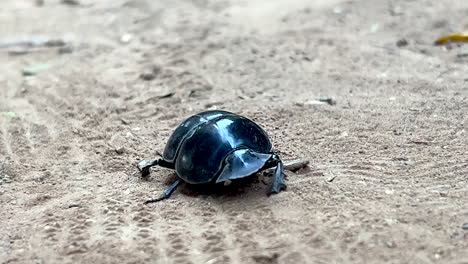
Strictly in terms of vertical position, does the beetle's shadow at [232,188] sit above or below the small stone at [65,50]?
below

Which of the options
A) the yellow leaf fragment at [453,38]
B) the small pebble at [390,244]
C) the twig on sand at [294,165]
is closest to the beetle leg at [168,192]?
the twig on sand at [294,165]

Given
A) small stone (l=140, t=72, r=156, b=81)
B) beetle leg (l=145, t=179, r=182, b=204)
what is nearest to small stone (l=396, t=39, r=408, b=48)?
small stone (l=140, t=72, r=156, b=81)

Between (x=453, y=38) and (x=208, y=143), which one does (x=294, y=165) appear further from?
(x=453, y=38)

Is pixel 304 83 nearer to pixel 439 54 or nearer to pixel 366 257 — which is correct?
pixel 439 54

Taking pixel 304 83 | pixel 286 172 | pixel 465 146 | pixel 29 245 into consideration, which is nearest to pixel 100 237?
pixel 29 245

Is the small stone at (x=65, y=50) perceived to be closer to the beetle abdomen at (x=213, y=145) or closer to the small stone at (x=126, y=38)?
the small stone at (x=126, y=38)
